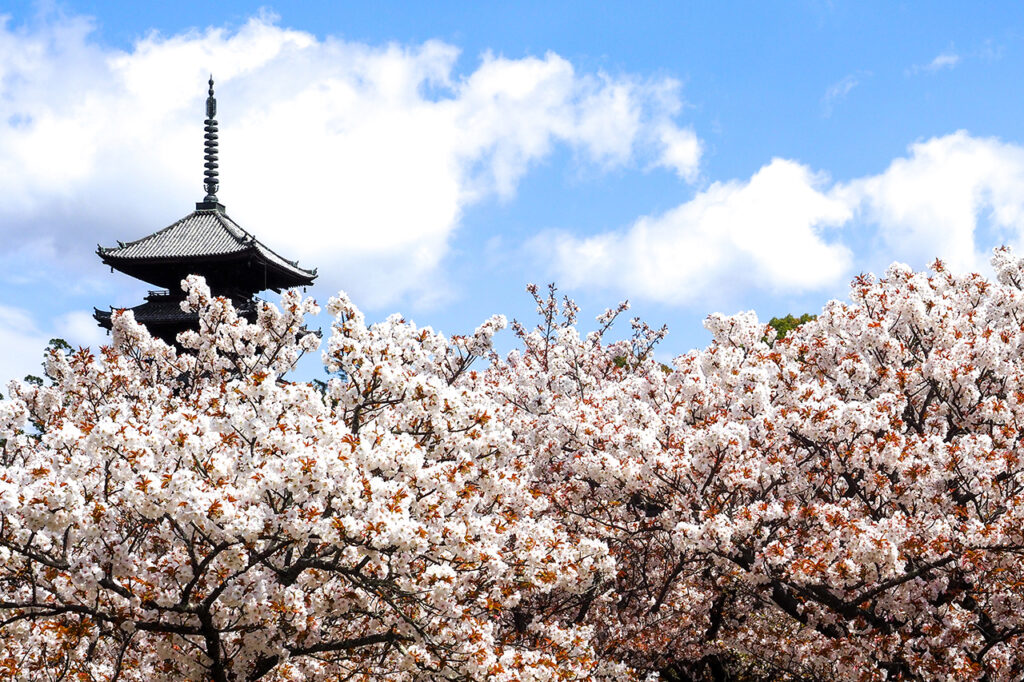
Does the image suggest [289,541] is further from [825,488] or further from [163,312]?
[163,312]

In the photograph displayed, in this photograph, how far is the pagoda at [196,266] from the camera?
30.5 metres

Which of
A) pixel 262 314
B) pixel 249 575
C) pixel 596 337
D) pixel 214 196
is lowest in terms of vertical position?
pixel 249 575

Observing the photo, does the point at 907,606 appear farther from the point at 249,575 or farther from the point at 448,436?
the point at 249,575

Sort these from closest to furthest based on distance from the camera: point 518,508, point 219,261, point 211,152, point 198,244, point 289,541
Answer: point 289,541 < point 518,508 < point 219,261 < point 198,244 < point 211,152

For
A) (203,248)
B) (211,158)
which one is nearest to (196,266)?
(203,248)

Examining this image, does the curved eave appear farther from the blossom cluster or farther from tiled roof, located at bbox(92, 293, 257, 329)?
the blossom cluster

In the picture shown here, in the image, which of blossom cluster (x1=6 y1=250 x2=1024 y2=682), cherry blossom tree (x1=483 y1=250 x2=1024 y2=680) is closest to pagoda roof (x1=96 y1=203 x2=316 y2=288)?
blossom cluster (x1=6 y1=250 x2=1024 y2=682)

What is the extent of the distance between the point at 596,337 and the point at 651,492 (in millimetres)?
8658

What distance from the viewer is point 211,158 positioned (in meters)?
35.7

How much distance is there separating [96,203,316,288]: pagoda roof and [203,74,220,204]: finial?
90 centimetres

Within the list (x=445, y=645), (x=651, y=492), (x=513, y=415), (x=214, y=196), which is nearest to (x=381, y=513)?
(x=445, y=645)

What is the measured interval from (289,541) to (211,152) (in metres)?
31.3

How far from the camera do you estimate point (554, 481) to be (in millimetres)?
12938

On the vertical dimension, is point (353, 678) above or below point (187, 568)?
below
